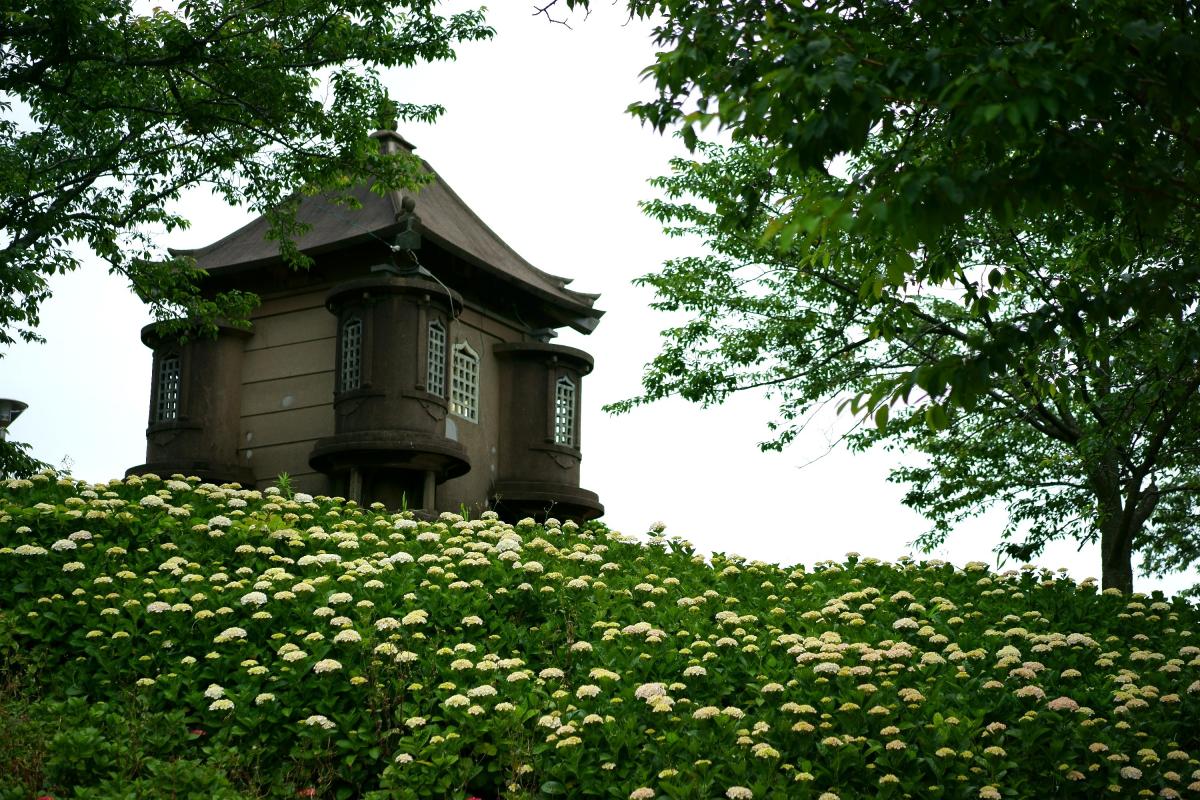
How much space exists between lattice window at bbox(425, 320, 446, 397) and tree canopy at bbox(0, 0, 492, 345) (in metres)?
2.53

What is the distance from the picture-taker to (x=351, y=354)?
758 inches

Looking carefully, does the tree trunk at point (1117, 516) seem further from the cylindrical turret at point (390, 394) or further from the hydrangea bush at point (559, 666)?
the cylindrical turret at point (390, 394)

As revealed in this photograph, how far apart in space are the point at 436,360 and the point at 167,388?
5.04 meters

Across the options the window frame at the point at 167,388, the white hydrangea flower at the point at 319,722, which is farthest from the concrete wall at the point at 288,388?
the white hydrangea flower at the point at 319,722

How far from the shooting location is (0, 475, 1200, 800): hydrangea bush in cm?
765

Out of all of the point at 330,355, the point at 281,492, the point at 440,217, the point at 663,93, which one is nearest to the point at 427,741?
the point at 663,93

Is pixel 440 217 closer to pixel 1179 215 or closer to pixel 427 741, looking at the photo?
pixel 1179 215

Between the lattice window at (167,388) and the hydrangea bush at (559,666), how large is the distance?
8.21 meters

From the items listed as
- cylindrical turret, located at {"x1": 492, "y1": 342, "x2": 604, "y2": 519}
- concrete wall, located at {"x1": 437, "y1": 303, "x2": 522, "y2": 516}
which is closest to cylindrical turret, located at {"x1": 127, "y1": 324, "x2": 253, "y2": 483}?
concrete wall, located at {"x1": 437, "y1": 303, "x2": 522, "y2": 516}

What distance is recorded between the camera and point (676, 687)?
833cm

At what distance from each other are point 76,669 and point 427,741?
10.6 ft

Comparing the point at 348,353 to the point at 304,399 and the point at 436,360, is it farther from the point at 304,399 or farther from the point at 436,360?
the point at 436,360

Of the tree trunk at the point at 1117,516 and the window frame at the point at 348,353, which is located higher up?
the window frame at the point at 348,353

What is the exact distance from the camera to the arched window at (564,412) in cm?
2131
